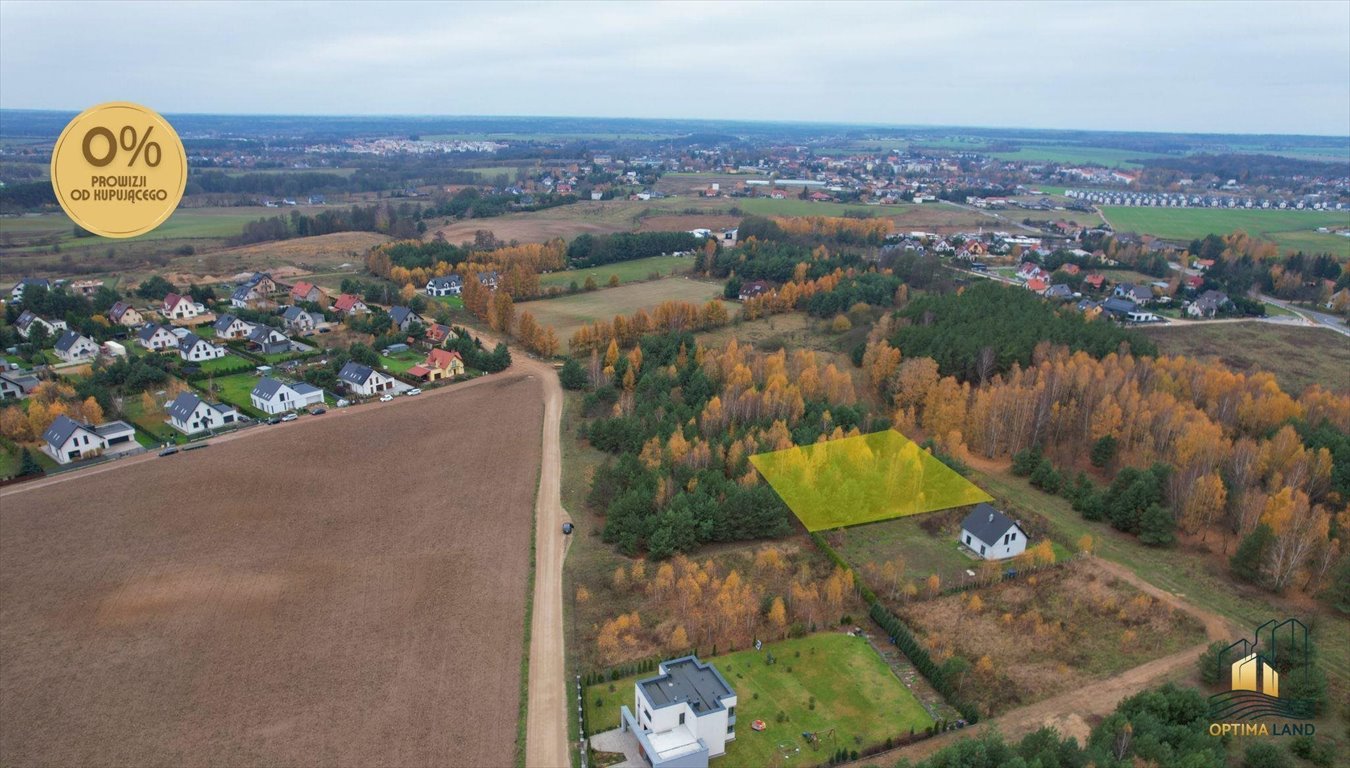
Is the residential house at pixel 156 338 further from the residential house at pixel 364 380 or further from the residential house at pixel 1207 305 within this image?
the residential house at pixel 1207 305

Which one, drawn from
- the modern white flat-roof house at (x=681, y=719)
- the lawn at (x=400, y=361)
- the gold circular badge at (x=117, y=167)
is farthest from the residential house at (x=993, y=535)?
the lawn at (x=400, y=361)

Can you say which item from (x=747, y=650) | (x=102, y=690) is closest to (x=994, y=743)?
(x=747, y=650)

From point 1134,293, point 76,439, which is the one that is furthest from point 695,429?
point 1134,293

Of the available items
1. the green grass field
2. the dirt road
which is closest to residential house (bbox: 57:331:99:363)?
the dirt road

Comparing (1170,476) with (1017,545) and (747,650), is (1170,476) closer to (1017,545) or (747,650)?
(1017,545)

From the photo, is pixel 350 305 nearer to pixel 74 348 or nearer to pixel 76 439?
pixel 74 348

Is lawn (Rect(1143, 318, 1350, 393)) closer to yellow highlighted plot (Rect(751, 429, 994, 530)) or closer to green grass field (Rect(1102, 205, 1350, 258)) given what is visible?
yellow highlighted plot (Rect(751, 429, 994, 530))
